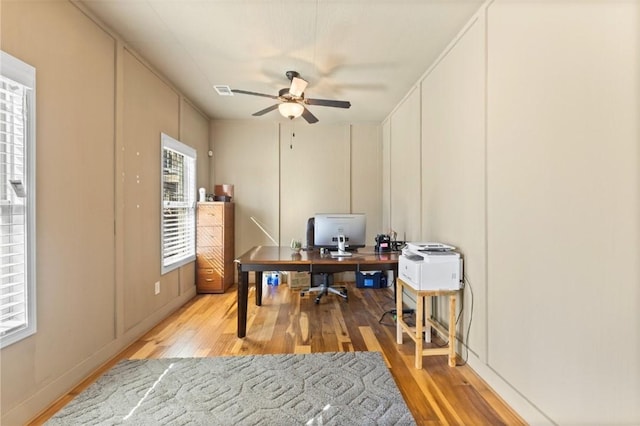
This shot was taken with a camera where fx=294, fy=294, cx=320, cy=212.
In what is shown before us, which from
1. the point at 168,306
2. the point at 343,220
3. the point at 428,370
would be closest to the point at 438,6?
the point at 343,220

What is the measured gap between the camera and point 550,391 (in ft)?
5.17

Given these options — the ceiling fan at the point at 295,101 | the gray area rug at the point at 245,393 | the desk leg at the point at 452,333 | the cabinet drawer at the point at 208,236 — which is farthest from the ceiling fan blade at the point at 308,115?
the gray area rug at the point at 245,393

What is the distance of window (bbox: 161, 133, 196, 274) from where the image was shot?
3.64m

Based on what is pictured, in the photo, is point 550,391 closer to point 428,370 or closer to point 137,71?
point 428,370

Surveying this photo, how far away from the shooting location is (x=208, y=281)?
4.43m

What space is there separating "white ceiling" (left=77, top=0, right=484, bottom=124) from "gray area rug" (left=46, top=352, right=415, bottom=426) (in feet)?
9.13

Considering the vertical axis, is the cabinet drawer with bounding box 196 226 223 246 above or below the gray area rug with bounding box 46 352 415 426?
above

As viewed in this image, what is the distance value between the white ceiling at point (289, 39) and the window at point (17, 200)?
0.95 meters

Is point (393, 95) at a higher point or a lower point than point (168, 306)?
higher

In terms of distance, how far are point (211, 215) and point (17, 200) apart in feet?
9.11

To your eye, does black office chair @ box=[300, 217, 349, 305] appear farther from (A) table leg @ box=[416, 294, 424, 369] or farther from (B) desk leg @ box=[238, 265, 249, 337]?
(A) table leg @ box=[416, 294, 424, 369]

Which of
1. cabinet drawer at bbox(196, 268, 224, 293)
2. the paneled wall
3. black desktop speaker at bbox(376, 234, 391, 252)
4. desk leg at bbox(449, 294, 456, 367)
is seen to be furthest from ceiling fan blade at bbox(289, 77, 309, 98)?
cabinet drawer at bbox(196, 268, 224, 293)

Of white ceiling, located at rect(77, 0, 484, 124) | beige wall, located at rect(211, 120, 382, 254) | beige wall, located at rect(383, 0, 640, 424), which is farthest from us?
beige wall, located at rect(211, 120, 382, 254)

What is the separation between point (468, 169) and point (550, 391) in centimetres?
155
